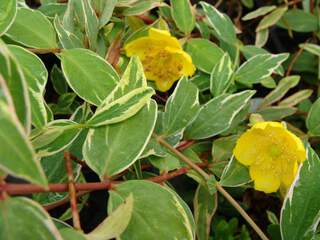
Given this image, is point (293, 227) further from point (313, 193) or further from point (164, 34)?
point (164, 34)

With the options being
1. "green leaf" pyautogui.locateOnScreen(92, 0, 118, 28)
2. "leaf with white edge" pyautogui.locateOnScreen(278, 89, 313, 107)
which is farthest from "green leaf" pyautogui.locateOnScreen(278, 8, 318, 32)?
"green leaf" pyautogui.locateOnScreen(92, 0, 118, 28)

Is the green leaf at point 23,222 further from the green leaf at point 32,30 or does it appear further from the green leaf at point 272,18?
the green leaf at point 272,18

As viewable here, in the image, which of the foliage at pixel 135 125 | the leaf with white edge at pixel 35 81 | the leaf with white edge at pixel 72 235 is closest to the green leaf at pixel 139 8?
the foliage at pixel 135 125

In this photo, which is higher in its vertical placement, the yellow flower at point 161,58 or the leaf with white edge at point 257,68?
the yellow flower at point 161,58

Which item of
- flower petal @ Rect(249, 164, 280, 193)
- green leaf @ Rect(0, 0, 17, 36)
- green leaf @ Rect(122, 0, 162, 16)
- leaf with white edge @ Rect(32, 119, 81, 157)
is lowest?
flower petal @ Rect(249, 164, 280, 193)

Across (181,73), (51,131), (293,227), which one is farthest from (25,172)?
(181,73)

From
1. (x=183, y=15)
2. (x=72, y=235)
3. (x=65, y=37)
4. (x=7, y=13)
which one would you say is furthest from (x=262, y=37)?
(x=72, y=235)

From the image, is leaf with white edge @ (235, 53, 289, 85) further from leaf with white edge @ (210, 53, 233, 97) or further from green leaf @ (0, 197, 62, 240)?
green leaf @ (0, 197, 62, 240)
